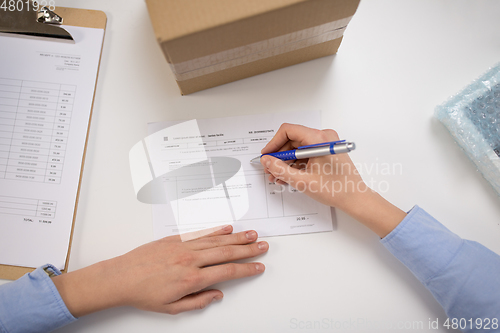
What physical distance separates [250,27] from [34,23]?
0.53 m

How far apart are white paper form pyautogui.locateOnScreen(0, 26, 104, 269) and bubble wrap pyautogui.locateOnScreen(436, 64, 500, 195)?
81 centimetres

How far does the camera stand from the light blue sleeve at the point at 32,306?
21.4 inches

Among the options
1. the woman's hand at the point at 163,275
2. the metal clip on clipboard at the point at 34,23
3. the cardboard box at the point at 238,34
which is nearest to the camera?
the cardboard box at the point at 238,34

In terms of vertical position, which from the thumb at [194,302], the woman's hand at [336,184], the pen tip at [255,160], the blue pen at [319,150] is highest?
the pen tip at [255,160]

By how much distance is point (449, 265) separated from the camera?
556 mm

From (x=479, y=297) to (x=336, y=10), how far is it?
573mm

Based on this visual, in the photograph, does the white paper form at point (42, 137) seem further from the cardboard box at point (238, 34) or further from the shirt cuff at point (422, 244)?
the shirt cuff at point (422, 244)

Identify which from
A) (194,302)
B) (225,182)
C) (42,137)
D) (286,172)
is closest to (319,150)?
(286,172)

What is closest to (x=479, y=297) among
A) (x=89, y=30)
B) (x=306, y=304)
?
(x=306, y=304)

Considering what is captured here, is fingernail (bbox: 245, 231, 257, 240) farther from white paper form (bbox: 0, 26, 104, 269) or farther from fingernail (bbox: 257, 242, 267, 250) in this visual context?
white paper form (bbox: 0, 26, 104, 269)

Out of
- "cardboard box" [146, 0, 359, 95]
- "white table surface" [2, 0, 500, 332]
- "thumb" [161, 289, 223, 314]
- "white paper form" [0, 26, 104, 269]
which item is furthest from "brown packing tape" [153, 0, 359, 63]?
"thumb" [161, 289, 223, 314]

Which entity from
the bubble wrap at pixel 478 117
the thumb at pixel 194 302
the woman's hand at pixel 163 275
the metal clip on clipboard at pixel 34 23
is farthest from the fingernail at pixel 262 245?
the metal clip on clipboard at pixel 34 23

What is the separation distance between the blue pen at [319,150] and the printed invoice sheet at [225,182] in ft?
0.30

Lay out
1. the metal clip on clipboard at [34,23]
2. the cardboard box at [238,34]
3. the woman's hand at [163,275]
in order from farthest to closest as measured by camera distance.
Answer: the metal clip on clipboard at [34,23] < the woman's hand at [163,275] < the cardboard box at [238,34]
